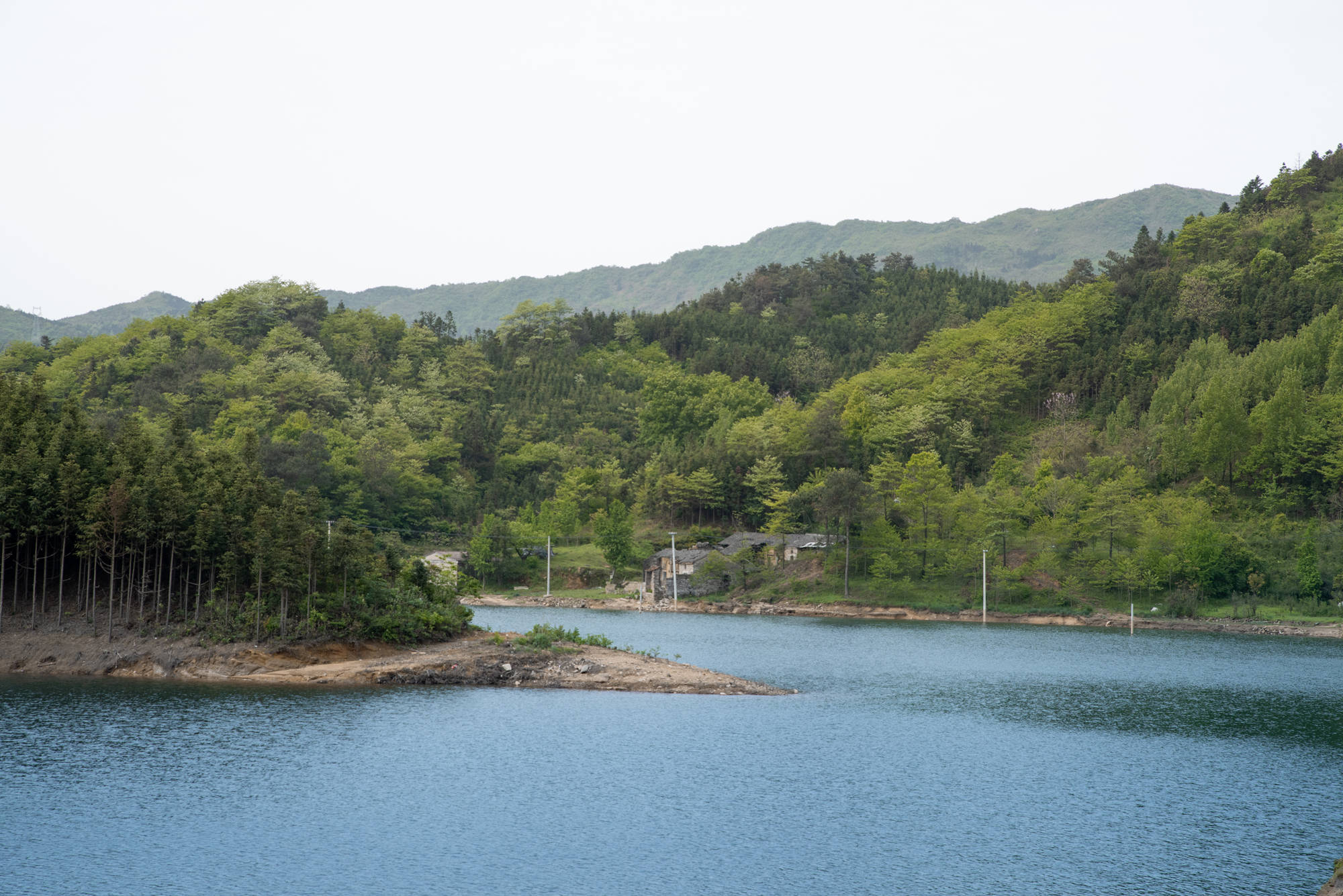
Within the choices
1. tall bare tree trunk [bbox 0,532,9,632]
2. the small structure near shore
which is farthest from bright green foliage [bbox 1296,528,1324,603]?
tall bare tree trunk [bbox 0,532,9,632]

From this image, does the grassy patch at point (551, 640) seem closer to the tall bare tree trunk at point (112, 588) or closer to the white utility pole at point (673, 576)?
the tall bare tree trunk at point (112, 588)

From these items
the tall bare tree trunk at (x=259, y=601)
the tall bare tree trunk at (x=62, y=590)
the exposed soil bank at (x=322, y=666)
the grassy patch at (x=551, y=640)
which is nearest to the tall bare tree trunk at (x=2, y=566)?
the exposed soil bank at (x=322, y=666)

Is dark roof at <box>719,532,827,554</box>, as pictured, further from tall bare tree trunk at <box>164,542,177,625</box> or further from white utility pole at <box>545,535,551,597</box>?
tall bare tree trunk at <box>164,542,177,625</box>

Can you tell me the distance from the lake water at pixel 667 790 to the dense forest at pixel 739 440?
7.05 meters

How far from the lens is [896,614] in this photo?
80562 mm

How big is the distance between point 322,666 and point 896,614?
5097 centimetres

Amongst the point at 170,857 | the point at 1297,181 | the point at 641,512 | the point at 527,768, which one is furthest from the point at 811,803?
the point at 1297,181

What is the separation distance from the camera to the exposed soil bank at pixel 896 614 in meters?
68.2

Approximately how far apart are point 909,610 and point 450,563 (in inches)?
1422

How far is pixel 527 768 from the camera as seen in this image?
27766 millimetres

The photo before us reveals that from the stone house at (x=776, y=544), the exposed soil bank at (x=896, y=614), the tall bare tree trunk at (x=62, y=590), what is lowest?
the exposed soil bank at (x=896, y=614)

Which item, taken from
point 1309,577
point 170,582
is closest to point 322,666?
point 170,582

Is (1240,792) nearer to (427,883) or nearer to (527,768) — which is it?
(527,768)

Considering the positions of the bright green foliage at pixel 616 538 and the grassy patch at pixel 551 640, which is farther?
the bright green foliage at pixel 616 538
